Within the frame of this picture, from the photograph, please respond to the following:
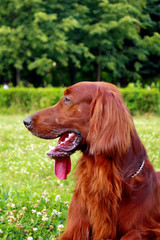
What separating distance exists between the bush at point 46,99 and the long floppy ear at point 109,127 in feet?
36.2

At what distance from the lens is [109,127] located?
8.04 ft

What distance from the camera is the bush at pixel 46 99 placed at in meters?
13.5

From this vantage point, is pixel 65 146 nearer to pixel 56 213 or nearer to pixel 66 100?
pixel 66 100

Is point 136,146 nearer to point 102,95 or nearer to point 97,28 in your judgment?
point 102,95

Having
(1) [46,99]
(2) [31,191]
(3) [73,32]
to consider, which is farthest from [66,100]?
(3) [73,32]

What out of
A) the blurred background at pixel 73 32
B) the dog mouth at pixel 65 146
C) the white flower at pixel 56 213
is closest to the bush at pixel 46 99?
the blurred background at pixel 73 32

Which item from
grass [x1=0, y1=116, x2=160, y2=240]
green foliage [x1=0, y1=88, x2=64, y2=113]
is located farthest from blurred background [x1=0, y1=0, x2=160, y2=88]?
grass [x1=0, y1=116, x2=160, y2=240]

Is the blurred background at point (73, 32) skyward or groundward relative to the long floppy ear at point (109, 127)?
skyward

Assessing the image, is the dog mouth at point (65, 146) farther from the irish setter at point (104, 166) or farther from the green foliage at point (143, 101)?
the green foliage at point (143, 101)

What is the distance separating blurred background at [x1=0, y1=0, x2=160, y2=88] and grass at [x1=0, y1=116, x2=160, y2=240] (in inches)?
524

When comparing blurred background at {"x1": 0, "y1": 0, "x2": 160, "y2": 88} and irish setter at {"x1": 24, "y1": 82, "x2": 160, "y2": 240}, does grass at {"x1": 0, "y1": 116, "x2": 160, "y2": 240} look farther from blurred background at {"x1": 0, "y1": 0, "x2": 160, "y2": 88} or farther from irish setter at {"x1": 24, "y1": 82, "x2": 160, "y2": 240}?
blurred background at {"x1": 0, "y1": 0, "x2": 160, "y2": 88}

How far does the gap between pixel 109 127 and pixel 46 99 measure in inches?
476

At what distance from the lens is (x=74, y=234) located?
2660 millimetres

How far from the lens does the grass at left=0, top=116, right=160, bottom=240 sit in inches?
124
